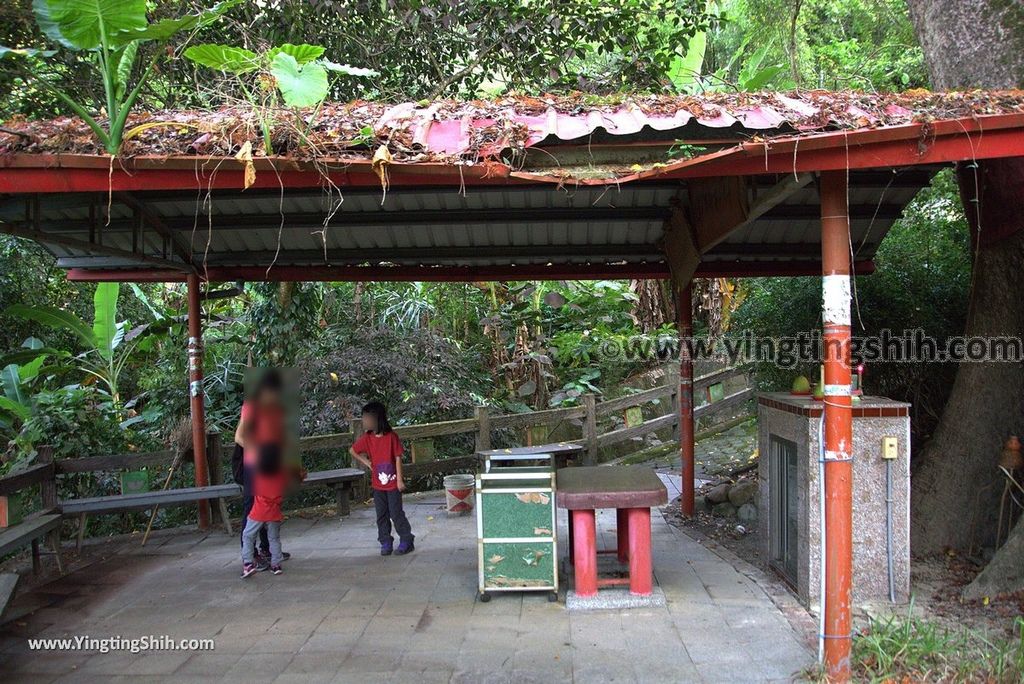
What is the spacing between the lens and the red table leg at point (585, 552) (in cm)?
523

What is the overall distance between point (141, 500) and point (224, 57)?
488 centimetres

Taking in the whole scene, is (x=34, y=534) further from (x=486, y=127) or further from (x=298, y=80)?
(x=486, y=127)

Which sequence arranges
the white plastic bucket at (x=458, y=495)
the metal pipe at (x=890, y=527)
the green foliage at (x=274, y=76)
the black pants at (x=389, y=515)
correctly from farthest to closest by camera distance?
the white plastic bucket at (x=458, y=495), the black pants at (x=389, y=515), the metal pipe at (x=890, y=527), the green foliage at (x=274, y=76)

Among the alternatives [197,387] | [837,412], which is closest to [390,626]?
[837,412]

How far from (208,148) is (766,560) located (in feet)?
16.9

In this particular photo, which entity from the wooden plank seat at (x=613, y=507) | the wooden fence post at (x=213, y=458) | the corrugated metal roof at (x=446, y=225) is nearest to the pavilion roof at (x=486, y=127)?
the corrugated metal roof at (x=446, y=225)

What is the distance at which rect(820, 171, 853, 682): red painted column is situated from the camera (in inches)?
161

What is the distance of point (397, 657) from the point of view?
4430 millimetres

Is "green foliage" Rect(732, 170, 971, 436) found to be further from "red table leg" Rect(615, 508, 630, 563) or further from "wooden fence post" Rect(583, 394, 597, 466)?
"red table leg" Rect(615, 508, 630, 563)

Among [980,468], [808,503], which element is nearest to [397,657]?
[808,503]

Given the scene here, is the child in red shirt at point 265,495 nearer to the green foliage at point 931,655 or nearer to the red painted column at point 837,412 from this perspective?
the red painted column at point 837,412

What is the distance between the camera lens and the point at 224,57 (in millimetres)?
4297

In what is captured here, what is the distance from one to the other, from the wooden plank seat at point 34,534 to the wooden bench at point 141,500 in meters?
0.33

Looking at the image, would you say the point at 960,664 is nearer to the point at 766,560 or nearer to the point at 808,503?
the point at 808,503
